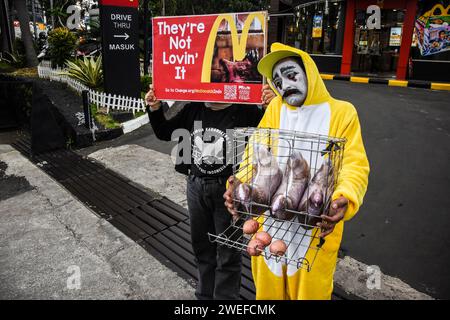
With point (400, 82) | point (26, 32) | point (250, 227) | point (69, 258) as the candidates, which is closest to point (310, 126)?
point (250, 227)

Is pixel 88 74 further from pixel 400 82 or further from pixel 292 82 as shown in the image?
pixel 400 82

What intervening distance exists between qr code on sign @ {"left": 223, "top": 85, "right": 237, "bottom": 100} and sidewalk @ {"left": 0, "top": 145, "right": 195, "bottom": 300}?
5.50ft

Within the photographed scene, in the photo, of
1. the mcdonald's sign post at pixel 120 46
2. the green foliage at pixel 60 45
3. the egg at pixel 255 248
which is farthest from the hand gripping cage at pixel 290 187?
the green foliage at pixel 60 45

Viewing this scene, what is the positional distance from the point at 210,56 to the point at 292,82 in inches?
31.6

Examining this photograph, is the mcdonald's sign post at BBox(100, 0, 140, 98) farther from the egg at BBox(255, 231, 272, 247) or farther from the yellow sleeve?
the egg at BBox(255, 231, 272, 247)

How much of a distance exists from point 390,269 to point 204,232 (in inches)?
71.1

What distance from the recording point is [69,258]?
11.4 ft

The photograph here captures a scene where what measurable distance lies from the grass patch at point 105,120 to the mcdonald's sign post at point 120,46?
0.61 metres

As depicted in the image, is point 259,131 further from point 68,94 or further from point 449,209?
point 68,94

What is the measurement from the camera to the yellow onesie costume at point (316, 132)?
5.90ft

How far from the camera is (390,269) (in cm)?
316

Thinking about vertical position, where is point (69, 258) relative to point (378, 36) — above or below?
below
